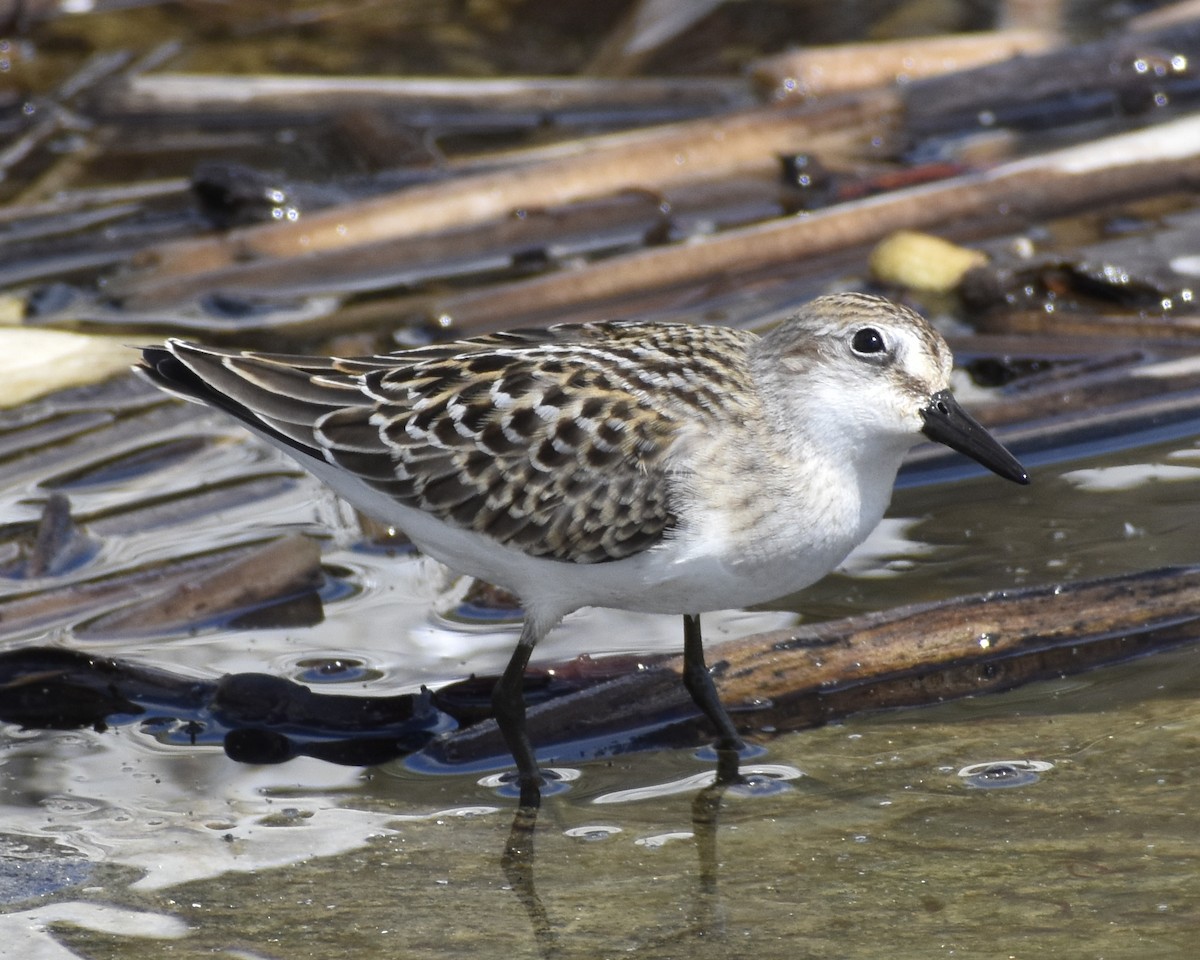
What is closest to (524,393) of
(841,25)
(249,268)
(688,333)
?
(688,333)

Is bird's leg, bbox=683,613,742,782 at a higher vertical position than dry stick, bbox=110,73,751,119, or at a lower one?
lower

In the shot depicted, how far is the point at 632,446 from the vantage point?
5.80m

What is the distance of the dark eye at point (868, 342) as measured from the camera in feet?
18.7

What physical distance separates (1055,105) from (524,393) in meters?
6.75

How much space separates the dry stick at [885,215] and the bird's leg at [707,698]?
337 centimetres

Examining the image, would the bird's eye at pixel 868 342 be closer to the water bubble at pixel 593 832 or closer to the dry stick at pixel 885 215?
the water bubble at pixel 593 832

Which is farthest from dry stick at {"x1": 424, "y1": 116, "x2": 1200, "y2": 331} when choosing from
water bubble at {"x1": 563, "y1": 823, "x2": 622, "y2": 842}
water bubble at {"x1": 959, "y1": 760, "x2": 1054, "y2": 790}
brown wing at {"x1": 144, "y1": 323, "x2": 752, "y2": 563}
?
water bubble at {"x1": 959, "y1": 760, "x2": 1054, "y2": 790}

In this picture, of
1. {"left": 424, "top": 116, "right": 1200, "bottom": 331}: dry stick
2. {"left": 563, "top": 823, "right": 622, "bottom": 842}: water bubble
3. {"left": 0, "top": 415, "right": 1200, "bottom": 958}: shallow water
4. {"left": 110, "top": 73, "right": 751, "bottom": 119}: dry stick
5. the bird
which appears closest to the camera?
{"left": 0, "top": 415, "right": 1200, "bottom": 958}: shallow water

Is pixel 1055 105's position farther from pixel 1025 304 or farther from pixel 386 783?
pixel 386 783

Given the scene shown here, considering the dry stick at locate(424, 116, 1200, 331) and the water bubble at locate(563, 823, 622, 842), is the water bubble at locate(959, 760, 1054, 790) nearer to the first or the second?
the water bubble at locate(563, 823, 622, 842)

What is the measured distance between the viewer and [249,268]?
376 inches

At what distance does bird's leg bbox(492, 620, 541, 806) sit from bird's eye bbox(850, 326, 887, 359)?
4.92 ft

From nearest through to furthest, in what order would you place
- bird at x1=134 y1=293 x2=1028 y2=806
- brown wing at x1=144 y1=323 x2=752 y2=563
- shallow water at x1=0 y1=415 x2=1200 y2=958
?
shallow water at x1=0 y1=415 x2=1200 y2=958
bird at x1=134 y1=293 x2=1028 y2=806
brown wing at x1=144 y1=323 x2=752 y2=563

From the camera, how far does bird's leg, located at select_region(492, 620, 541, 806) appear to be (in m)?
5.71
